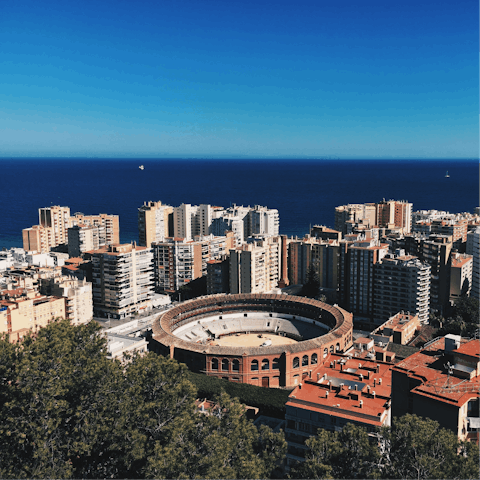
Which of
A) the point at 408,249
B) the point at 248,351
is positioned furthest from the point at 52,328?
the point at 408,249

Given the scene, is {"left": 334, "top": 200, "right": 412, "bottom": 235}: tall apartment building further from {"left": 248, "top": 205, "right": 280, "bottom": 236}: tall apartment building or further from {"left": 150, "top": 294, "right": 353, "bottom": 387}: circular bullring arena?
{"left": 150, "top": 294, "right": 353, "bottom": 387}: circular bullring arena

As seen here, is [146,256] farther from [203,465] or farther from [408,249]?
[203,465]

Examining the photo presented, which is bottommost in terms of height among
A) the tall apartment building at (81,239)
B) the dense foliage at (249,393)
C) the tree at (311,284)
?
the dense foliage at (249,393)

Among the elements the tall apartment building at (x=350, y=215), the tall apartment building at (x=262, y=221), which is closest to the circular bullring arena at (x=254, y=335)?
the tall apartment building at (x=262, y=221)

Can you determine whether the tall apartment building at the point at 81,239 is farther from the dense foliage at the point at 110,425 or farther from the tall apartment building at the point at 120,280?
the dense foliage at the point at 110,425

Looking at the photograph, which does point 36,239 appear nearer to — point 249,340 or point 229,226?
point 229,226

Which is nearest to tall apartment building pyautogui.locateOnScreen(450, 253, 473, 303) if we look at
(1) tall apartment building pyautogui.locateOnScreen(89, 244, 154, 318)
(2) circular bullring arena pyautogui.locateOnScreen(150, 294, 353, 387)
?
(2) circular bullring arena pyautogui.locateOnScreen(150, 294, 353, 387)
